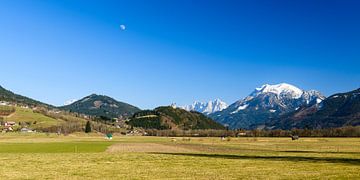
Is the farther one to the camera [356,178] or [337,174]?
[337,174]

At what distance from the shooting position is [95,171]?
133 feet

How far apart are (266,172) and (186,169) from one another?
8.40 metres

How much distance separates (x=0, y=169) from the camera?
4169cm

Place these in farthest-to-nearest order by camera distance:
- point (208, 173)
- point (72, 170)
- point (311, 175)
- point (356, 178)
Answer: point (72, 170), point (208, 173), point (311, 175), point (356, 178)

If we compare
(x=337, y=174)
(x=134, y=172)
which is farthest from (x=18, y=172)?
(x=337, y=174)

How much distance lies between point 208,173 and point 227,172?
1.88m

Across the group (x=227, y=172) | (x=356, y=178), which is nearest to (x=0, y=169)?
(x=227, y=172)

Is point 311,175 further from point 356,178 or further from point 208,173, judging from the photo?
point 208,173

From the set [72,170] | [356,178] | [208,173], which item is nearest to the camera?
[356,178]

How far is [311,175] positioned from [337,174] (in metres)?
2.53

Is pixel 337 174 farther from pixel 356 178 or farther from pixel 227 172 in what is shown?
pixel 227 172

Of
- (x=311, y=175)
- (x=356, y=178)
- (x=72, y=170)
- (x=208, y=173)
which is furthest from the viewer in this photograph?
(x=72, y=170)

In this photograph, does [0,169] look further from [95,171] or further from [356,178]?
[356,178]

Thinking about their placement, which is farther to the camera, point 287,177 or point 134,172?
point 134,172
